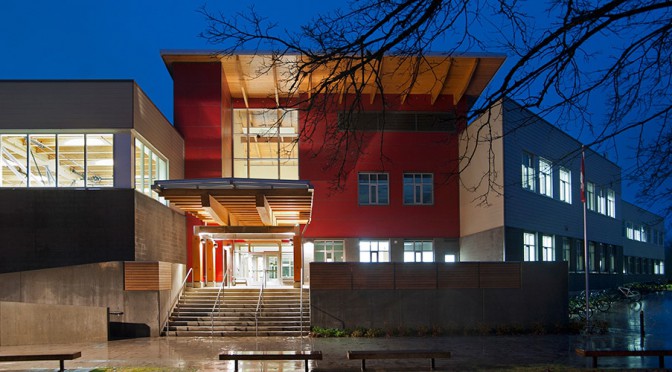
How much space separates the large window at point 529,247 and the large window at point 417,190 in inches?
239

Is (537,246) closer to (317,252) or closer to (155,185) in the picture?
(317,252)

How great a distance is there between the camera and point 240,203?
28.3m

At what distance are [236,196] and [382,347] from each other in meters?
9.46

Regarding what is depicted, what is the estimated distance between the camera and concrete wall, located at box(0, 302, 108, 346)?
2134cm

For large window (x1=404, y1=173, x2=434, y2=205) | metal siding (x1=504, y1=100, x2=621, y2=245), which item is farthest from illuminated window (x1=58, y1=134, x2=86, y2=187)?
large window (x1=404, y1=173, x2=434, y2=205)

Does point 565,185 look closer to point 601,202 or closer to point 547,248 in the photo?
point 547,248

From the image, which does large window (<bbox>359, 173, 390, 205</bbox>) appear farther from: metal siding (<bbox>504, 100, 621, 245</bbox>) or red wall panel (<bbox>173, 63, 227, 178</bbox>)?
metal siding (<bbox>504, 100, 621, 245</bbox>)

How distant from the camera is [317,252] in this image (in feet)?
121

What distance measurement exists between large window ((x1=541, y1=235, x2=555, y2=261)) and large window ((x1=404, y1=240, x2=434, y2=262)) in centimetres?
594

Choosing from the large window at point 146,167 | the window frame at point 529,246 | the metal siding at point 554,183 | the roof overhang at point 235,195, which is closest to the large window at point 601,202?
the metal siding at point 554,183

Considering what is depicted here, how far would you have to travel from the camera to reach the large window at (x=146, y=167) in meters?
26.7

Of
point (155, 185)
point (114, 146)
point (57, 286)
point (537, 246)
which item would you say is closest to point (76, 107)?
point (114, 146)

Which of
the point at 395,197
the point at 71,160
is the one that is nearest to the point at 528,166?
the point at 395,197

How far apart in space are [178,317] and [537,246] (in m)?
17.8
